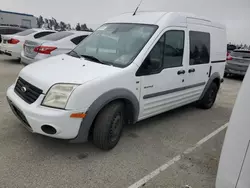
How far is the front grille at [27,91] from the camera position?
9.58 feet

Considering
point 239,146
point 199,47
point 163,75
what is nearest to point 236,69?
point 199,47

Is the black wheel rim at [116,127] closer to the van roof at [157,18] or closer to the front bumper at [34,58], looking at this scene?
the van roof at [157,18]

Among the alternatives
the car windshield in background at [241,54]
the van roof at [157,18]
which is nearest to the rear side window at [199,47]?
the van roof at [157,18]

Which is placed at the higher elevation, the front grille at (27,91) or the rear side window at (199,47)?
the rear side window at (199,47)

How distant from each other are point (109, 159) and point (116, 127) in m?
0.46

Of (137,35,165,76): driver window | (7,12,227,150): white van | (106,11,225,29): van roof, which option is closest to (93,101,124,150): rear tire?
(7,12,227,150): white van

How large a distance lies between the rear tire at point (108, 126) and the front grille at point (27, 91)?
84 cm

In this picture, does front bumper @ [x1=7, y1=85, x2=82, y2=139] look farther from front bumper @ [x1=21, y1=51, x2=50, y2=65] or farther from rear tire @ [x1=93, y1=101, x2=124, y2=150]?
front bumper @ [x1=21, y1=51, x2=50, y2=65]

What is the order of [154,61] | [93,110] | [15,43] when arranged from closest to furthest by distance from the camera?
[93,110] → [154,61] → [15,43]

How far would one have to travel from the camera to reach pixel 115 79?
3084 mm

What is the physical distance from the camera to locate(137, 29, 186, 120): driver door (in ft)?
11.6

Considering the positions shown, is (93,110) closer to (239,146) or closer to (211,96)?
(239,146)

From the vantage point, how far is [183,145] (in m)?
3.71

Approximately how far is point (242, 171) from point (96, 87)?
5.93 feet
